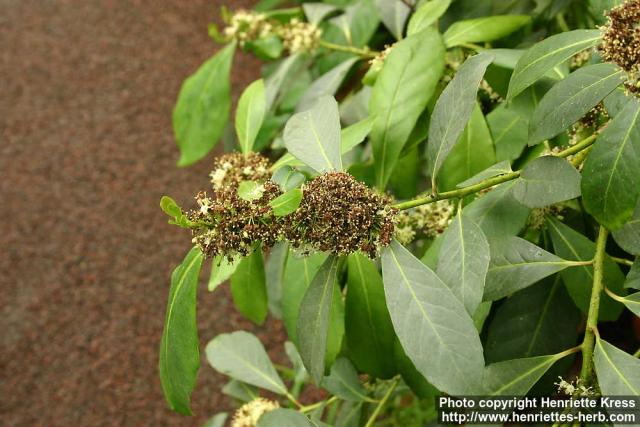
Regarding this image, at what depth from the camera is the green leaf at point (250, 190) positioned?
0.53m

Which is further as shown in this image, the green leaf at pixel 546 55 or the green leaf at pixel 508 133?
the green leaf at pixel 508 133

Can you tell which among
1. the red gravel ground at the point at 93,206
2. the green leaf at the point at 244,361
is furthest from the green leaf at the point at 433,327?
the red gravel ground at the point at 93,206

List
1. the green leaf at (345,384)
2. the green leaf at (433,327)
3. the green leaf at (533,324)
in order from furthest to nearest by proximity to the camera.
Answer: the green leaf at (345,384), the green leaf at (533,324), the green leaf at (433,327)

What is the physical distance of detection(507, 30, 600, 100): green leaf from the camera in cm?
54

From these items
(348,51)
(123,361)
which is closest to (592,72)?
(348,51)

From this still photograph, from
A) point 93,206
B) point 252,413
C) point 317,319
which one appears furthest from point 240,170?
point 93,206

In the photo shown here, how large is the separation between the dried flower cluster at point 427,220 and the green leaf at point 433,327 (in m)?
0.17

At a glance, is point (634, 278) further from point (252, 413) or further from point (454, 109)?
point (252, 413)

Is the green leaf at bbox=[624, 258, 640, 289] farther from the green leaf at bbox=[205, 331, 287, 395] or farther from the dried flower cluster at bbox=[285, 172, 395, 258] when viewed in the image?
the green leaf at bbox=[205, 331, 287, 395]

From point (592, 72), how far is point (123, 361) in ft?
4.76

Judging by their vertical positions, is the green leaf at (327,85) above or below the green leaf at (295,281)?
above

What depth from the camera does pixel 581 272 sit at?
636 mm

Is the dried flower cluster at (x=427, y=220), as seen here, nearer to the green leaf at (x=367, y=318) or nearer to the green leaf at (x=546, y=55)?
the green leaf at (x=367, y=318)

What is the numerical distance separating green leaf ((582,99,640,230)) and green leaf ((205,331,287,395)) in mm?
479
